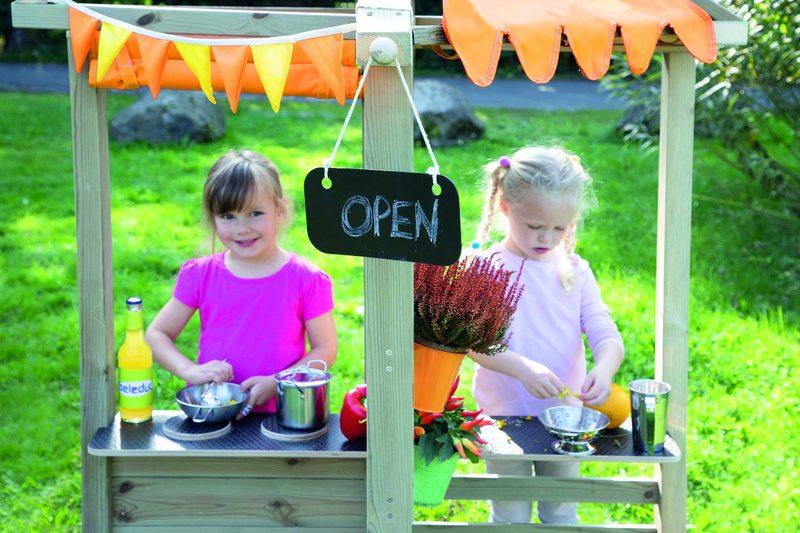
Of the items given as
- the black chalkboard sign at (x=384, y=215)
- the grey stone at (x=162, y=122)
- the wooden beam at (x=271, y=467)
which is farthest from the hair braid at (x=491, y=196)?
the grey stone at (x=162, y=122)

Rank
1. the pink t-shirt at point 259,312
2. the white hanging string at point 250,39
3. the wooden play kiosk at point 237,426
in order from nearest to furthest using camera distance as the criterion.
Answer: the white hanging string at point 250,39, the wooden play kiosk at point 237,426, the pink t-shirt at point 259,312

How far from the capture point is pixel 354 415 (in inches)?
91.5

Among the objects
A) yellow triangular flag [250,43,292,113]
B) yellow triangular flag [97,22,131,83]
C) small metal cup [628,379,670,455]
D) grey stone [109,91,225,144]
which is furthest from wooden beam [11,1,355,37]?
grey stone [109,91,225,144]

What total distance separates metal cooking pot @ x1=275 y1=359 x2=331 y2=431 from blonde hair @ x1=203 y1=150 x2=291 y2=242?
0.55 meters

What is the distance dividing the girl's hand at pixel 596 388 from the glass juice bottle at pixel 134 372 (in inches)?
43.4

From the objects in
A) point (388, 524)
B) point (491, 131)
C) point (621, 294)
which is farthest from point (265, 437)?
point (491, 131)

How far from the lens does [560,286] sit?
281cm

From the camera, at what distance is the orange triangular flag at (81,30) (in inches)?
82.0

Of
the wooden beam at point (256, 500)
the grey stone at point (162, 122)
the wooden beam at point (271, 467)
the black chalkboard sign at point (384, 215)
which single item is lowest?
the wooden beam at point (256, 500)

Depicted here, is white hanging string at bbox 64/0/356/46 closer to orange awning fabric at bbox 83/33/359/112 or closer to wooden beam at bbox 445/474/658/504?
orange awning fabric at bbox 83/33/359/112

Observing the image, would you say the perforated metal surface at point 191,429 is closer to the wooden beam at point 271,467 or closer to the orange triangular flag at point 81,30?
the wooden beam at point 271,467

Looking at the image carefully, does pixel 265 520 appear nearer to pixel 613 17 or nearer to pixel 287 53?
pixel 287 53

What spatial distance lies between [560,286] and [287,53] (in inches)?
48.7

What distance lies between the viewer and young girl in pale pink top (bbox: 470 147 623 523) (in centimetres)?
267
